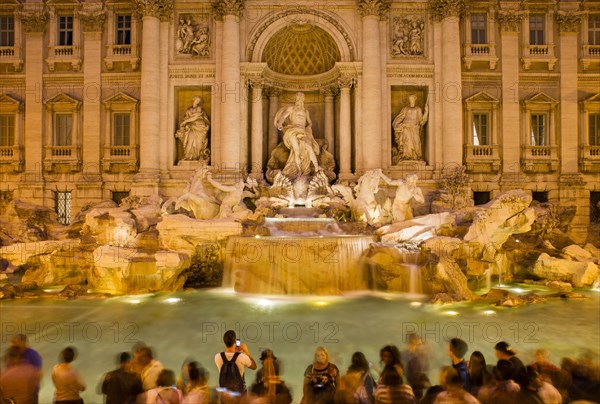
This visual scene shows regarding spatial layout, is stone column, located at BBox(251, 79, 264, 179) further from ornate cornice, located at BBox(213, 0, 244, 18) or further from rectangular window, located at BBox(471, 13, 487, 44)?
rectangular window, located at BBox(471, 13, 487, 44)

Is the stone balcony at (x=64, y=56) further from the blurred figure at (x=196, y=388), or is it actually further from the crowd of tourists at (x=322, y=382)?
the blurred figure at (x=196, y=388)

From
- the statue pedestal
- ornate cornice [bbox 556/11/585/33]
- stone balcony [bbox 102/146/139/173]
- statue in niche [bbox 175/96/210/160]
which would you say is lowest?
the statue pedestal

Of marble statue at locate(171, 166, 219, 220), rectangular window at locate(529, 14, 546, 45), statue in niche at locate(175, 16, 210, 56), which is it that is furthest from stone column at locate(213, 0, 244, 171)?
rectangular window at locate(529, 14, 546, 45)

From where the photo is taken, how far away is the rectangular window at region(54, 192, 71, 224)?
54.7 feet

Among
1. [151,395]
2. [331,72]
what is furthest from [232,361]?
[331,72]

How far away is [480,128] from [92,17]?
15799mm

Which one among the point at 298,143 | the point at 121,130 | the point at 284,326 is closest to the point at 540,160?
the point at 298,143

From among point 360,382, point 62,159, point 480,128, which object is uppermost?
point 480,128

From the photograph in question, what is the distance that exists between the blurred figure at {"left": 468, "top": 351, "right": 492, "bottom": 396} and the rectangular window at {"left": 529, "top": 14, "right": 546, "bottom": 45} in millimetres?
16426

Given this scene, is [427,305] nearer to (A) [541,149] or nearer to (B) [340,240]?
(B) [340,240]

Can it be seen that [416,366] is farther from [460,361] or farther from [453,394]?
[453,394]

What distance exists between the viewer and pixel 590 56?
16.3m

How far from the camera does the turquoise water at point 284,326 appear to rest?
600 cm

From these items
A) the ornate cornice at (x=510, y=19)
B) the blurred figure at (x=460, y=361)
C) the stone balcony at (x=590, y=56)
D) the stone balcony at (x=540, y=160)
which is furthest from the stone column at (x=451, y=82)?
the blurred figure at (x=460, y=361)
